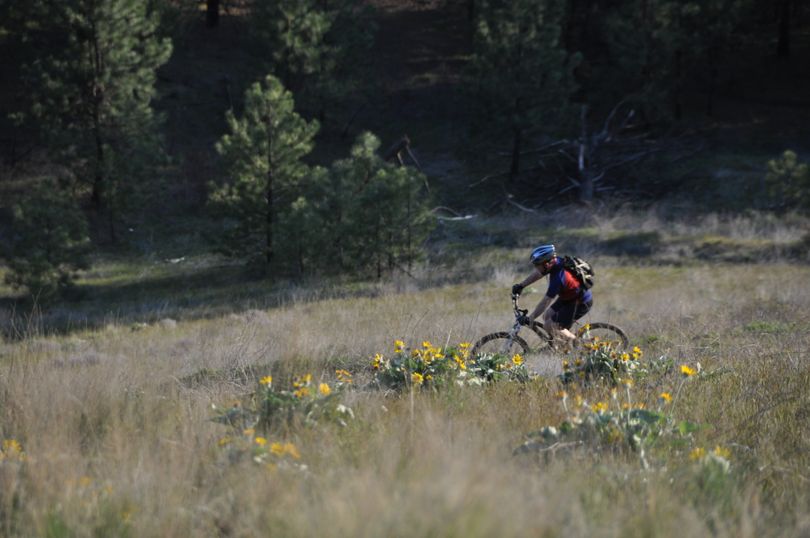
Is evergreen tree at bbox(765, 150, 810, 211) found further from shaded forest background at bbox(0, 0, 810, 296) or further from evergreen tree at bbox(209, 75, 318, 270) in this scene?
evergreen tree at bbox(209, 75, 318, 270)

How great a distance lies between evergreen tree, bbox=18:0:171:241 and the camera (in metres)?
25.6

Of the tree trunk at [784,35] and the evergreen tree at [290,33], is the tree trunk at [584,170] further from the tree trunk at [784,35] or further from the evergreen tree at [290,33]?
the tree trunk at [784,35]

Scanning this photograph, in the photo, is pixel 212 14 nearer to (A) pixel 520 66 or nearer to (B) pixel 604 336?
(A) pixel 520 66

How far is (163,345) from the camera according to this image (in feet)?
37.0

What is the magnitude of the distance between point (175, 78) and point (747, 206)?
1045 inches

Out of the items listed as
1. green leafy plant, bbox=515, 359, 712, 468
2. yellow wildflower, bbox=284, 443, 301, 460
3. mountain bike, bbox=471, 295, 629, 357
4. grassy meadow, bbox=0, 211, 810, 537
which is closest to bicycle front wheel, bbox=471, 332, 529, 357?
mountain bike, bbox=471, 295, 629, 357

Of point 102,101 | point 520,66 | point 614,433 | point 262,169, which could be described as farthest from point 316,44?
point 614,433

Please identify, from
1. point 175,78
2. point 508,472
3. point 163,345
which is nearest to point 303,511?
point 508,472

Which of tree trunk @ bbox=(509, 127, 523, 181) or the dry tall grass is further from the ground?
the dry tall grass

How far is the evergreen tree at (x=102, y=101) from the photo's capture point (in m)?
25.6

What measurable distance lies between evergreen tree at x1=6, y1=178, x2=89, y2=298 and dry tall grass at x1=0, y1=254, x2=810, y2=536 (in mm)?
12974

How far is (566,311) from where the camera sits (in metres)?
8.85

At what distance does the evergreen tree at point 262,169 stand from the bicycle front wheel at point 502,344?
12.4 m

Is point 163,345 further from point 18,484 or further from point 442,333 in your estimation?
point 18,484
